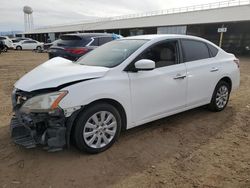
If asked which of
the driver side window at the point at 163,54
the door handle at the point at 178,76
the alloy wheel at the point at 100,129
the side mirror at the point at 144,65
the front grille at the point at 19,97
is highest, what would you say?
the driver side window at the point at 163,54

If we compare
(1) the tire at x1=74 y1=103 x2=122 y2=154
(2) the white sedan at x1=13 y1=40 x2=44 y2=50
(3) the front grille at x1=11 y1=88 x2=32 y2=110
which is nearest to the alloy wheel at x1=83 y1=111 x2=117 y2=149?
(1) the tire at x1=74 y1=103 x2=122 y2=154

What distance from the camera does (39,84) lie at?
9.79 feet

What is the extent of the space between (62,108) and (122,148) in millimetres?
1159

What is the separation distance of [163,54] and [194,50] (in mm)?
864

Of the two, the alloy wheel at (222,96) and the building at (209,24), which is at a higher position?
the building at (209,24)

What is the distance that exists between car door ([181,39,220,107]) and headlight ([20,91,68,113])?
239 cm

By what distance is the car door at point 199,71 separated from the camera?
13.8 feet

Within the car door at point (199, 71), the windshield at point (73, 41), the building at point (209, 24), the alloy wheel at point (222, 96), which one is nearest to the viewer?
the car door at point (199, 71)

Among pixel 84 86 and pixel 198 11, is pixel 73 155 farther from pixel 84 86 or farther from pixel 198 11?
pixel 198 11

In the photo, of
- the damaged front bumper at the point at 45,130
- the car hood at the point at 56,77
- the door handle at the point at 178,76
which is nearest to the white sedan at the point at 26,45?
the car hood at the point at 56,77

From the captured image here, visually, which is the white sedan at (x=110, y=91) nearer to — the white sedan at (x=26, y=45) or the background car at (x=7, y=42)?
the background car at (x=7, y=42)

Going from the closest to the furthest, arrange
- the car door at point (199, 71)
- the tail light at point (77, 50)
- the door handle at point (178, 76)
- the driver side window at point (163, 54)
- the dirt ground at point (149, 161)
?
1. the dirt ground at point (149, 161)
2. the driver side window at point (163, 54)
3. the door handle at point (178, 76)
4. the car door at point (199, 71)
5. the tail light at point (77, 50)

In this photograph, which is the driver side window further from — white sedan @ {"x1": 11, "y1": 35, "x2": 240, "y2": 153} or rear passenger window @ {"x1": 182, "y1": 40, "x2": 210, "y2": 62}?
rear passenger window @ {"x1": 182, "y1": 40, "x2": 210, "y2": 62}

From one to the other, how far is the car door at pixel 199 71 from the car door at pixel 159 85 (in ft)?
0.59
